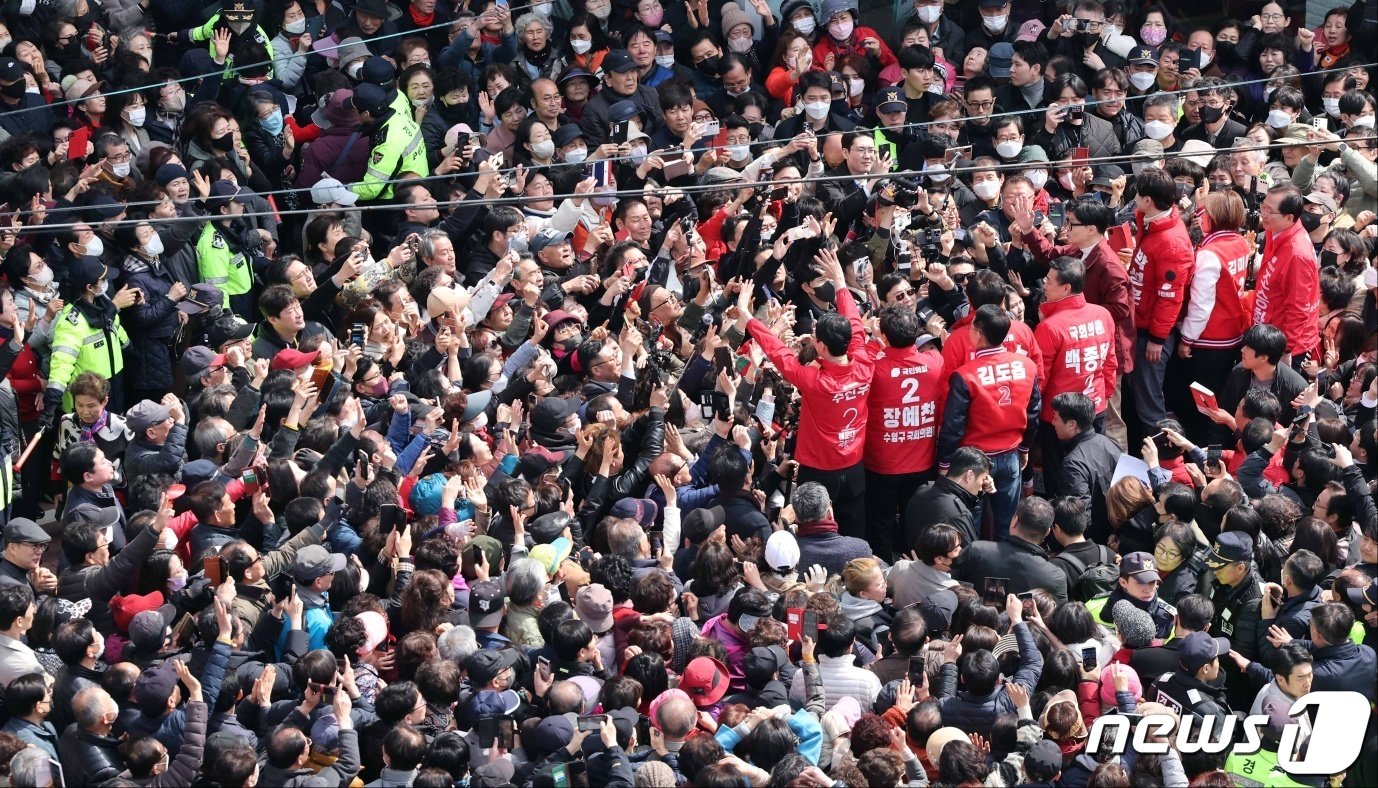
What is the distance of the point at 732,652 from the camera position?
739cm

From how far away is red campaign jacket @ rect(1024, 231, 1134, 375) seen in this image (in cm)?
970

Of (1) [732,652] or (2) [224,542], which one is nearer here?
(1) [732,652]

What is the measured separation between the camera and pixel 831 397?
8.82 meters

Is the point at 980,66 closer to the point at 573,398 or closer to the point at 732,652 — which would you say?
the point at 573,398

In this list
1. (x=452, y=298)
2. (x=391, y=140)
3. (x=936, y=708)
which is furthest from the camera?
(x=391, y=140)

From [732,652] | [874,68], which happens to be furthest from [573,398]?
[874,68]

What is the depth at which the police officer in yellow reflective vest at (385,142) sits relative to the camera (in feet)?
38.1

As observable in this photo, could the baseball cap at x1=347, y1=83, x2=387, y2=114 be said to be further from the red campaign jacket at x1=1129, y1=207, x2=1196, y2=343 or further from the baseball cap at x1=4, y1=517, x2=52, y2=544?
the red campaign jacket at x1=1129, y1=207, x2=1196, y2=343

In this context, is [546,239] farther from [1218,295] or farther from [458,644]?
[458,644]

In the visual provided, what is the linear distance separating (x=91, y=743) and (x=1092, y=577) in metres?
4.03

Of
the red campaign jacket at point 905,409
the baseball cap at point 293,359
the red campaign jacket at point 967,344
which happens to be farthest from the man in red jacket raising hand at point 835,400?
the baseball cap at point 293,359

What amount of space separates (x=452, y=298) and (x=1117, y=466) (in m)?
3.47

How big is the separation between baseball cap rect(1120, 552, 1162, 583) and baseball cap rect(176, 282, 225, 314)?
508 centimetres

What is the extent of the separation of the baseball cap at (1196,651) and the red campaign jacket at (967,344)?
7.22 ft
